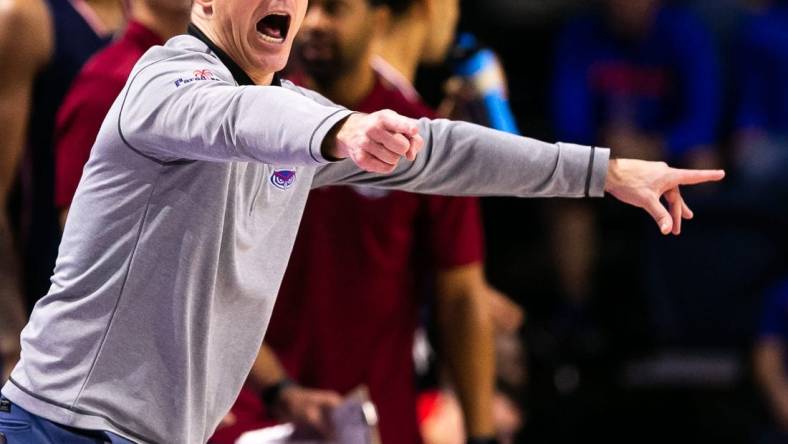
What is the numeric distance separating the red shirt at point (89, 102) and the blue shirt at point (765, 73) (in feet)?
12.3

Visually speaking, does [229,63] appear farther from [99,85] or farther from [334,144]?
[99,85]

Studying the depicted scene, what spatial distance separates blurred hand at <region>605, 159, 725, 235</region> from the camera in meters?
2.42

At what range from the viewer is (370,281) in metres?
3.69

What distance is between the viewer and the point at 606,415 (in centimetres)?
572

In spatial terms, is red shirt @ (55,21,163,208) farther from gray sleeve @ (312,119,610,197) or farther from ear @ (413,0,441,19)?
ear @ (413,0,441,19)

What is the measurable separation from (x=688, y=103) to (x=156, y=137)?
15.3ft

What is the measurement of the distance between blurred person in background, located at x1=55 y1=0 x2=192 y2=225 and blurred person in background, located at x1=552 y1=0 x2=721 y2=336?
124 inches

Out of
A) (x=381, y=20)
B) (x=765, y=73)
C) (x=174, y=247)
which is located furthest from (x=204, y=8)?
(x=765, y=73)

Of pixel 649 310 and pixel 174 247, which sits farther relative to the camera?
pixel 649 310

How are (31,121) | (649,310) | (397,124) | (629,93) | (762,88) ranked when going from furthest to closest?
(762,88)
(629,93)
(649,310)
(31,121)
(397,124)

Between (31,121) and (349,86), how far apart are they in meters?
0.81

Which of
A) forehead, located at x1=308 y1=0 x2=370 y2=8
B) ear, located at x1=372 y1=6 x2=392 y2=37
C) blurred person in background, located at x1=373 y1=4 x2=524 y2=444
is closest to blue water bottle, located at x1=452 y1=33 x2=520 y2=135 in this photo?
blurred person in background, located at x1=373 y1=4 x2=524 y2=444

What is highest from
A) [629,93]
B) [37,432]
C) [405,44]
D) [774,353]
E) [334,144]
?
[334,144]

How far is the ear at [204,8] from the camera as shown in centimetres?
Answer: 247
